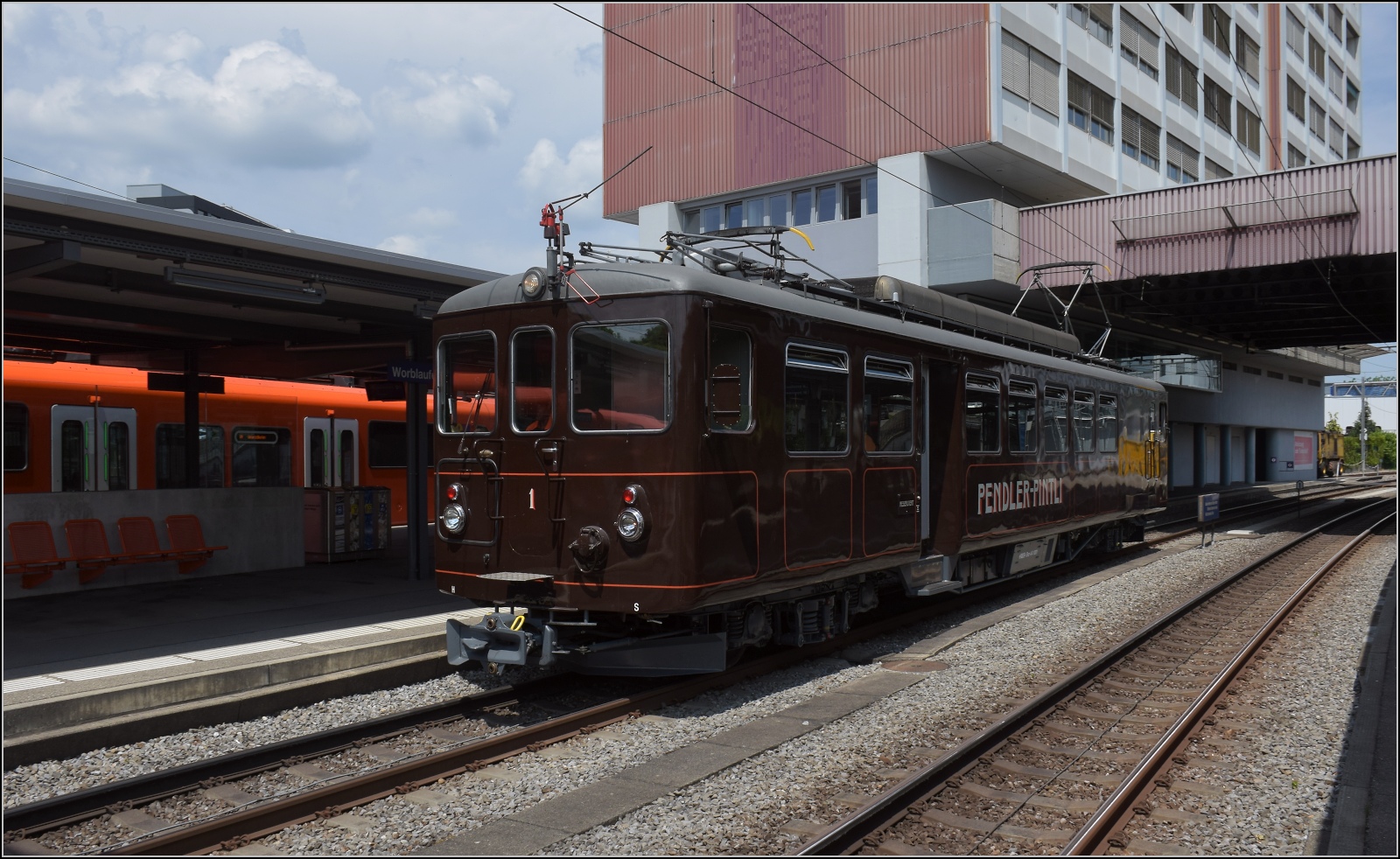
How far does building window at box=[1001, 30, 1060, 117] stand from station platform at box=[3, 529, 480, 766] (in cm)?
2077

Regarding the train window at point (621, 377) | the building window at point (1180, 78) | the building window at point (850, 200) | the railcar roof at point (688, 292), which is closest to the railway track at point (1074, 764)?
the train window at point (621, 377)

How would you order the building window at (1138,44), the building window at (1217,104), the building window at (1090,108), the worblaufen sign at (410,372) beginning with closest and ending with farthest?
the worblaufen sign at (410,372) < the building window at (1090,108) < the building window at (1138,44) < the building window at (1217,104)

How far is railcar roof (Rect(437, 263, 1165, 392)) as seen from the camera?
733 centimetres

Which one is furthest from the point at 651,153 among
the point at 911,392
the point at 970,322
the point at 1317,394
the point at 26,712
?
the point at 1317,394

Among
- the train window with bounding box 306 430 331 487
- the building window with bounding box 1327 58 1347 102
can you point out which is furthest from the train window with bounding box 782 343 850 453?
the building window with bounding box 1327 58 1347 102

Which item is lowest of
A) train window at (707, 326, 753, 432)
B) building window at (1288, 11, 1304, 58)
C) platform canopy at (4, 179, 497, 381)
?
train window at (707, 326, 753, 432)

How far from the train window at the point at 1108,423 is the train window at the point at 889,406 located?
6299 mm

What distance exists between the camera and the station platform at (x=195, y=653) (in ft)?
21.8

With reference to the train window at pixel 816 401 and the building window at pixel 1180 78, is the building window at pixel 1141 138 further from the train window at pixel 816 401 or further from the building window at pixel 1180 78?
the train window at pixel 816 401

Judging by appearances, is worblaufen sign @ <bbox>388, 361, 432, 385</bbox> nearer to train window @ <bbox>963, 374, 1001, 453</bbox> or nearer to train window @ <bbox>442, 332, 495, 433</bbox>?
train window @ <bbox>442, 332, 495, 433</bbox>

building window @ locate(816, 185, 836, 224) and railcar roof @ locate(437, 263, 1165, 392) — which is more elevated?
building window @ locate(816, 185, 836, 224)

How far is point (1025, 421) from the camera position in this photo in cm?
1230

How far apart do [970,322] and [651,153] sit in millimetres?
22958

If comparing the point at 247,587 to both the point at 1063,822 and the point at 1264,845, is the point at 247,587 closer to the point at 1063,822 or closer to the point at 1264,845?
the point at 1063,822
